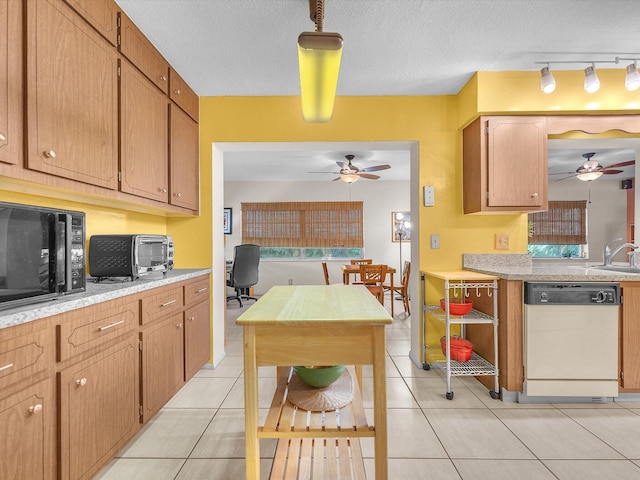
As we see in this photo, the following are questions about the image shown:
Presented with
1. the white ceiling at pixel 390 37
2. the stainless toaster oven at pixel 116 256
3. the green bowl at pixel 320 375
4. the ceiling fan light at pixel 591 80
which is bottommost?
the green bowl at pixel 320 375

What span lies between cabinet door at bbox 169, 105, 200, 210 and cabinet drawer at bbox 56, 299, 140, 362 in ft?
3.38

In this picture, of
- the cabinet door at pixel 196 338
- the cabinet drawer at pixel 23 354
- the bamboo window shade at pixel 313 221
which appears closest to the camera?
the cabinet drawer at pixel 23 354

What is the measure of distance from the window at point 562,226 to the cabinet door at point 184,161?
6.24 m

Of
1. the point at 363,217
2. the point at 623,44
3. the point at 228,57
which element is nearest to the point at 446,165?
the point at 623,44

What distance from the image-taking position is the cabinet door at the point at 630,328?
2.21m

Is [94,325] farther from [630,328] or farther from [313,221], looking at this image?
[313,221]

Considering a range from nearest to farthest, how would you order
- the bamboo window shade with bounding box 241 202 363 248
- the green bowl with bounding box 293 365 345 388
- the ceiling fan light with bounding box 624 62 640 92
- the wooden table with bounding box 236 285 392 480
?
the wooden table with bounding box 236 285 392 480, the green bowl with bounding box 293 365 345 388, the ceiling fan light with bounding box 624 62 640 92, the bamboo window shade with bounding box 241 202 363 248

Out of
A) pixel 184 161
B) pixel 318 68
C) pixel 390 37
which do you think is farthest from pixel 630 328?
pixel 184 161

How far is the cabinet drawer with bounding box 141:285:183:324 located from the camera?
189cm

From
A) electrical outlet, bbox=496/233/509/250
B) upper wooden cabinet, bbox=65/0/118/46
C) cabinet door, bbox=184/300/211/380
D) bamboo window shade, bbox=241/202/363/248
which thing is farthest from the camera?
bamboo window shade, bbox=241/202/363/248

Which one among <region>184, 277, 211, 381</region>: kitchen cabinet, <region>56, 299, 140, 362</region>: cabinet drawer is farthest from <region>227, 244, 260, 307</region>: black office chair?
<region>56, 299, 140, 362</region>: cabinet drawer

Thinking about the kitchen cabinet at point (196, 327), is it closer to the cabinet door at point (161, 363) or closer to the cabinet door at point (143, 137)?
the cabinet door at point (161, 363)

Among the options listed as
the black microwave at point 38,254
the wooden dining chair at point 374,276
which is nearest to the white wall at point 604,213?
the wooden dining chair at point 374,276

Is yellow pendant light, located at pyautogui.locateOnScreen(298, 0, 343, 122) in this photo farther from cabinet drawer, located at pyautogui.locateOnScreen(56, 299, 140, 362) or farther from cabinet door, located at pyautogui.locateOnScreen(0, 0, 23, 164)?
cabinet drawer, located at pyautogui.locateOnScreen(56, 299, 140, 362)
